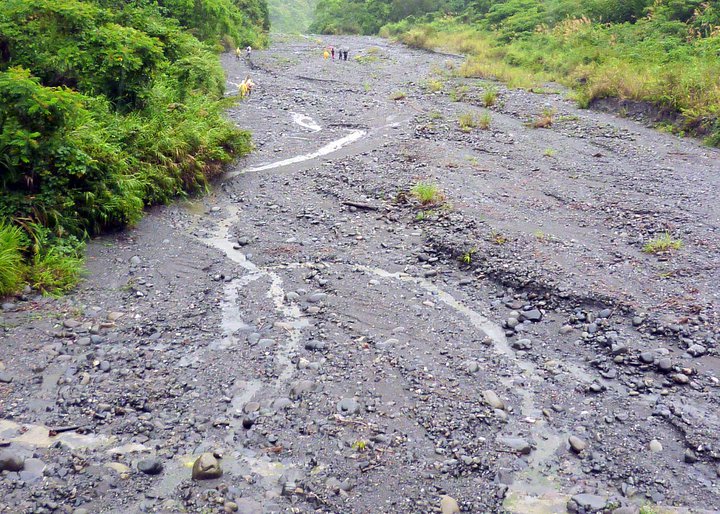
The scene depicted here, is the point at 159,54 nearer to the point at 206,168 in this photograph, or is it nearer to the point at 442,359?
the point at 206,168

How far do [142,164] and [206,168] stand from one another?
1.67 m

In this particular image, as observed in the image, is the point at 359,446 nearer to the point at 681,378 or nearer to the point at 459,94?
the point at 681,378

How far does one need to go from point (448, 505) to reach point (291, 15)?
84.2 metres

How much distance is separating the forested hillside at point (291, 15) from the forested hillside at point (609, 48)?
4030 cm

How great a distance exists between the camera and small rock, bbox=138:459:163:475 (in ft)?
16.5

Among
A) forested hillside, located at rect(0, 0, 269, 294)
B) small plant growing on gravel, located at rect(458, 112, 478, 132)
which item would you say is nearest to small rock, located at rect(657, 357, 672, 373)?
forested hillside, located at rect(0, 0, 269, 294)

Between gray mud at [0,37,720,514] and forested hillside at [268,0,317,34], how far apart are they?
66.5 meters

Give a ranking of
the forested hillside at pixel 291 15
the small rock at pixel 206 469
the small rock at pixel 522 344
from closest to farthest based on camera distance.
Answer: the small rock at pixel 206 469
the small rock at pixel 522 344
the forested hillside at pixel 291 15

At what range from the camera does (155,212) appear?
1091 centimetres

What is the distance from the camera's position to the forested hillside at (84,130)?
26.7 ft

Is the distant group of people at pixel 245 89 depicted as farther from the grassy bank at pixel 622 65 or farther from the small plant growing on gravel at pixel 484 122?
the grassy bank at pixel 622 65

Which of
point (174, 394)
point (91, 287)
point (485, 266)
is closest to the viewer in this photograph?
point (174, 394)

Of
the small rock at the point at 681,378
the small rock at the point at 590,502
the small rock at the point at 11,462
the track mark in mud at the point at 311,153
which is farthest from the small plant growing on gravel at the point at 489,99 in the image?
the small rock at the point at 11,462

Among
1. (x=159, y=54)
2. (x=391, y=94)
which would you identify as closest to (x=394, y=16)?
(x=391, y=94)
